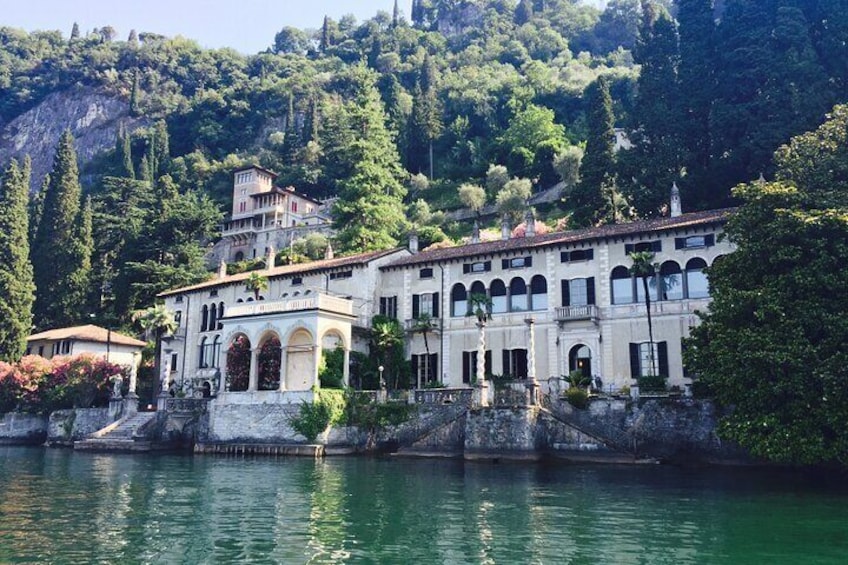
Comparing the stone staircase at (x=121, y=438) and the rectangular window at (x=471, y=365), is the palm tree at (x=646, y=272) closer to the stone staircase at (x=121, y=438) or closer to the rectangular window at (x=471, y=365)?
the rectangular window at (x=471, y=365)

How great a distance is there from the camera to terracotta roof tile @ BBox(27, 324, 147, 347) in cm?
5972

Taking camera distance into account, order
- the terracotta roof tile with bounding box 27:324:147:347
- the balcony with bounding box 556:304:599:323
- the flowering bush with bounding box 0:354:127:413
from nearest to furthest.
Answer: the balcony with bounding box 556:304:599:323 → the flowering bush with bounding box 0:354:127:413 → the terracotta roof tile with bounding box 27:324:147:347

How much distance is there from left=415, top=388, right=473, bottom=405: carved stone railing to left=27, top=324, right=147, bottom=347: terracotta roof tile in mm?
31594

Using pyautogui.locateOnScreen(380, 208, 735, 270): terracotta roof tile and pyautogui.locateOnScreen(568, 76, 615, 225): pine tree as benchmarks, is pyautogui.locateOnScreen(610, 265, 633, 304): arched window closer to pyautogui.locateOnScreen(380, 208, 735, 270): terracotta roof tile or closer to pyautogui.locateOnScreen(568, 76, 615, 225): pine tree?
pyautogui.locateOnScreen(380, 208, 735, 270): terracotta roof tile

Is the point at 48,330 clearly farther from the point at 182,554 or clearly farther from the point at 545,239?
the point at 182,554

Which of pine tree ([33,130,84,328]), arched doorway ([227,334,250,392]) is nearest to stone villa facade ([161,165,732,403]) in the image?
arched doorway ([227,334,250,392])

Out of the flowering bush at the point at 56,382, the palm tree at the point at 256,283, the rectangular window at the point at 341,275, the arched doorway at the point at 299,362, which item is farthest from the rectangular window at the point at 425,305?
the flowering bush at the point at 56,382

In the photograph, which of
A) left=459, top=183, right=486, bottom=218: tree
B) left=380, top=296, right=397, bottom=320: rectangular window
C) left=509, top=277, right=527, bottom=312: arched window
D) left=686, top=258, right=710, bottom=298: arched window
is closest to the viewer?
Result: left=686, top=258, right=710, bottom=298: arched window

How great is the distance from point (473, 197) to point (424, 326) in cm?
4306

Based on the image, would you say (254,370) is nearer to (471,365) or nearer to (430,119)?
(471,365)

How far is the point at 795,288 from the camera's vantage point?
25156 millimetres

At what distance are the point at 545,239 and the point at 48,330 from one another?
49222 mm

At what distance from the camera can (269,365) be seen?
45188mm

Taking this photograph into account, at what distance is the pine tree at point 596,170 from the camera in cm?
5641
